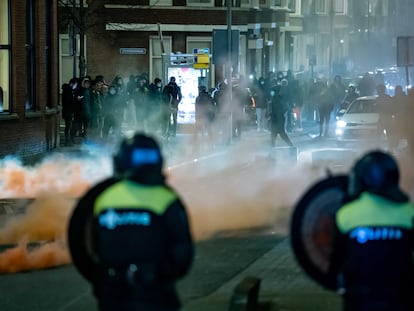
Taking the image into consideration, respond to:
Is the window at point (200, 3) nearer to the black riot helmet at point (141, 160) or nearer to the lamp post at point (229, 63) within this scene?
the lamp post at point (229, 63)

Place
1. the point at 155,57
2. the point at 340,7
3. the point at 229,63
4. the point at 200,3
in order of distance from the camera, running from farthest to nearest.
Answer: the point at 340,7
the point at 200,3
the point at 155,57
the point at 229,63

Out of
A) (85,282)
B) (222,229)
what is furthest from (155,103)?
(85,282)

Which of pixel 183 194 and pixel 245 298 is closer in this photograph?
pixel 245 298

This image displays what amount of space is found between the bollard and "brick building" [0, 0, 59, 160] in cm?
1493

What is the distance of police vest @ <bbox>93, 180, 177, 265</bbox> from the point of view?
4750mm

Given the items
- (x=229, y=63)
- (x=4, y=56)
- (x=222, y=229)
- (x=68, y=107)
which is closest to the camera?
(x=222, y=229)

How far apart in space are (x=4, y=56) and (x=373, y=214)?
18962mm

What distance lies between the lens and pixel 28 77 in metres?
24.4

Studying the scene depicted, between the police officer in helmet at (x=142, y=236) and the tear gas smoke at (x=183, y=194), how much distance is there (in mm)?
5614

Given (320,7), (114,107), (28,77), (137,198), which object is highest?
(320,7)

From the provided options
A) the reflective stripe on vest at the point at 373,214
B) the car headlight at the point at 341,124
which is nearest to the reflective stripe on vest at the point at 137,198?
the reflective stripe on vest at the point at 373,214

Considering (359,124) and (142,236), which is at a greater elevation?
(142,236)

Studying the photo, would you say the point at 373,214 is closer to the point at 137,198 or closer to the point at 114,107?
the point at 137,198

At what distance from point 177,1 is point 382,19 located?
Result: 39216 mm
